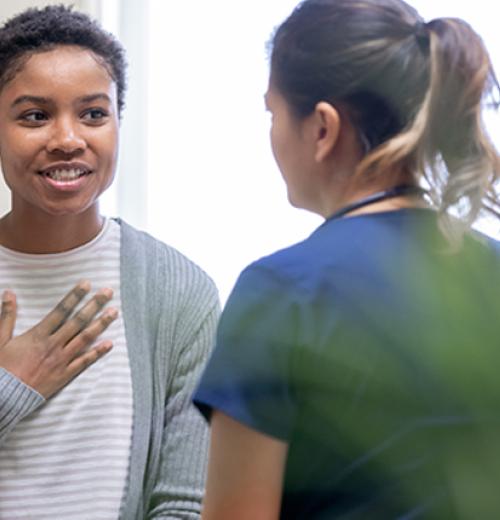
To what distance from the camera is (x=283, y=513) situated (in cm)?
83

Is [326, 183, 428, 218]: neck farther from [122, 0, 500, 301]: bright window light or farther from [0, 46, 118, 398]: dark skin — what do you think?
[122, 0, 500, 301]: bright window light

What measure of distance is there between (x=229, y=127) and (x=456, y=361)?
108cm

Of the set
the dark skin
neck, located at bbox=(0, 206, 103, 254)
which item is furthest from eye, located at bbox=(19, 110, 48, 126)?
neck, located at bbox=(0, 206, 103, 254)

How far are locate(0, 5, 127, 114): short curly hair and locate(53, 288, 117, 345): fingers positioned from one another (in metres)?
0.32

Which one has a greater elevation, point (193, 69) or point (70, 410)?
point (193, 69)

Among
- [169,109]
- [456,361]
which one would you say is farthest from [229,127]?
[456,361]

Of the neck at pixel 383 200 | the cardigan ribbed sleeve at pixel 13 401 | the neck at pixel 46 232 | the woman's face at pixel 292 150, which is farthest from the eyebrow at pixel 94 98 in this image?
the neck at pixel 383 200

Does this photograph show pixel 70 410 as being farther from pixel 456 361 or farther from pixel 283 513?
pixel 456 361

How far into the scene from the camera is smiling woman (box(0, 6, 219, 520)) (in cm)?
133

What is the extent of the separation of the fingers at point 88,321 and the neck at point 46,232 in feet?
0.31

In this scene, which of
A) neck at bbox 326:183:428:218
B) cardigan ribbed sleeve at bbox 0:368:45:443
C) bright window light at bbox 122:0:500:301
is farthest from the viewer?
bright window light at bbox 122:0:500:301

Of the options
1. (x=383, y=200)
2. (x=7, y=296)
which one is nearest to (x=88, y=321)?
(x=7, y=296)

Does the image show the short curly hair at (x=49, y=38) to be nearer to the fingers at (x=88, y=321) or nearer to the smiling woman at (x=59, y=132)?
the smiling woman at (x=59, y=132)

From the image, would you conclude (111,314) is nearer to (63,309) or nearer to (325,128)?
(63,309)
